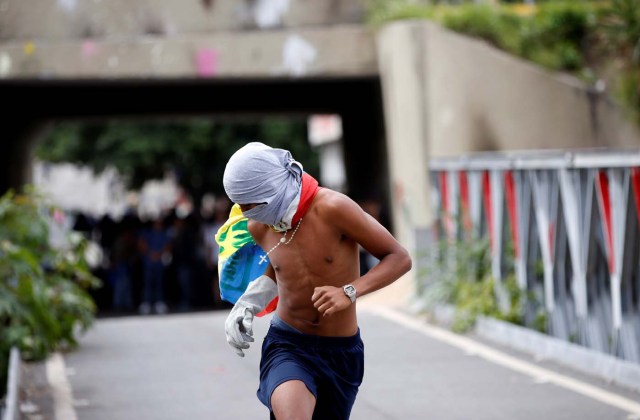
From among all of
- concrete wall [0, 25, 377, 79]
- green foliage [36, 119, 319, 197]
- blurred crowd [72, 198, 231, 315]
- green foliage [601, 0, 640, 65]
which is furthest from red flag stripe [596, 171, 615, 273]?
green foliage [36, 119, 319, 197]

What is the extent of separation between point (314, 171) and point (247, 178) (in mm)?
34517

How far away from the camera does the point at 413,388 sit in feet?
32.2

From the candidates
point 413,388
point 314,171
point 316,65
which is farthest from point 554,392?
point 314,171

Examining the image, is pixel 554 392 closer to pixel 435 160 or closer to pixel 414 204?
pixel 435 160

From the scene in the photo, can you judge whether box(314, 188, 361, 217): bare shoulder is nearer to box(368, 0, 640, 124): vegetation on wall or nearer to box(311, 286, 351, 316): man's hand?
box(311, 286, 351, 316): man's hand

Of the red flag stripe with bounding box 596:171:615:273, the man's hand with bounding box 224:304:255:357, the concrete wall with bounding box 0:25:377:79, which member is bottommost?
the red flag stripe with bounding box 596:171:615:273

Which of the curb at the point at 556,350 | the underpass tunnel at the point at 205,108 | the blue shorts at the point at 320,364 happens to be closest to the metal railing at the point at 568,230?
the curb at the point at 556,350

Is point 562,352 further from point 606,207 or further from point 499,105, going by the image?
point 499,105

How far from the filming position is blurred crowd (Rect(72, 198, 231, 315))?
Result: 70.6ft

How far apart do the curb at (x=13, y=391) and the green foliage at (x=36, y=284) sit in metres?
0.18

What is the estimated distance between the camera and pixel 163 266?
854 inches

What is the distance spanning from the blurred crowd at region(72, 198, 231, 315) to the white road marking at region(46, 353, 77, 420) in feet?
29.7

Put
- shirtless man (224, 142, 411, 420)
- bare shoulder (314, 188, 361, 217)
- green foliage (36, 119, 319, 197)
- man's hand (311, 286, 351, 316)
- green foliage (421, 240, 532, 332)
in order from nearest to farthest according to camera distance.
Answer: man's hand (311, 286, 351, 316) → shirtless man (224, 142, 411, 420) → bare shoulder (314, 188, 361, 217) → green foliage (421, 240, 532, 332) → green foliage (36, 119, 319, 197)

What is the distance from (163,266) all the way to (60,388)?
11368 mm
